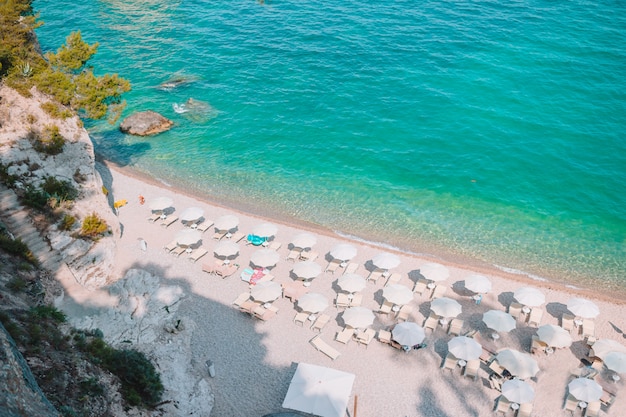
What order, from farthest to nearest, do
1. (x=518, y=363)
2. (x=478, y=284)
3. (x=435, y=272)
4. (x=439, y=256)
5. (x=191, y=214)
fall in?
1. (x=191, y=214)
2. (x=439, y=256)
3. (x=435, y=272)
4. (x=478, y=284)
5. (x=518, y=363)

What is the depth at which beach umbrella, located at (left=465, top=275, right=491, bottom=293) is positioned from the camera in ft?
85.7

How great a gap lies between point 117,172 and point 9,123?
1060 centimetres

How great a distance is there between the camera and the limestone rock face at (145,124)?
43188mm

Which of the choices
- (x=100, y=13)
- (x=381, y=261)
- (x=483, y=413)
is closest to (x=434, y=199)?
(x=381, y=261)

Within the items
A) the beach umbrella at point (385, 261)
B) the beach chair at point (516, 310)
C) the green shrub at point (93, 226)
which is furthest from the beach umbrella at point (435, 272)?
the green shrub at point (93, 226)

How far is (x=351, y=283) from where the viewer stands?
86.4 ft

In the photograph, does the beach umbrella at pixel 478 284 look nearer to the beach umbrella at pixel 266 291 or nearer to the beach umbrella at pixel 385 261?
the beach umbrella at pixel 385 261

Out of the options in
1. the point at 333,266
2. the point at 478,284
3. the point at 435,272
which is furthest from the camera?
the point at 333,266

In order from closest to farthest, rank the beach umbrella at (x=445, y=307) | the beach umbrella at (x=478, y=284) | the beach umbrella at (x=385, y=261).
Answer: the beach umbrella at (x=445, y=307) < the beach umbrella at (x=478, y=284) < the beach umbrella at (x=385, y=261)

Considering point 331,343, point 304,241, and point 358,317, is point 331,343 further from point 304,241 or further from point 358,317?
point 304,241

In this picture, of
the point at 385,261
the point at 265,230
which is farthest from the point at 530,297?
the point at 265,230

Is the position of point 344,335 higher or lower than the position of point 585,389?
lower

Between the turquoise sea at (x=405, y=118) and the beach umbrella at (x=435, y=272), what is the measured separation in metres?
3.63

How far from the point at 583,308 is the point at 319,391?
14078 mm
